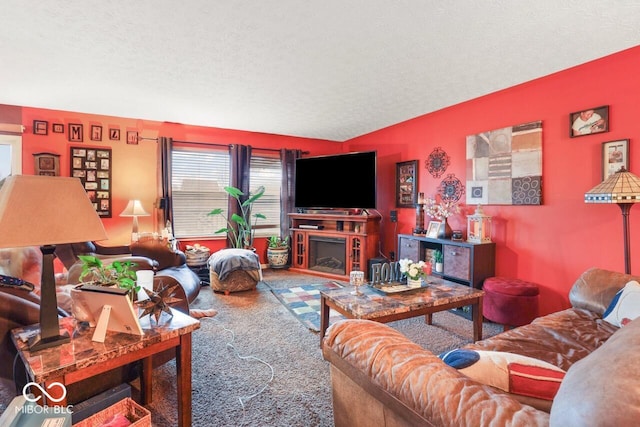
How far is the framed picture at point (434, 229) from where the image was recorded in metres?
3.57

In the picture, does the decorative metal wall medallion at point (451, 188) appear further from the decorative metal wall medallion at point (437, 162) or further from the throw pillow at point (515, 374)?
the throw pillow at point (515, 374)

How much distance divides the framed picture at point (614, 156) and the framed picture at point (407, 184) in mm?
2021

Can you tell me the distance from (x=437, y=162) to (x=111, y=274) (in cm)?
364

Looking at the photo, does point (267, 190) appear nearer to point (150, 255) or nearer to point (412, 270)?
point (150, 255)

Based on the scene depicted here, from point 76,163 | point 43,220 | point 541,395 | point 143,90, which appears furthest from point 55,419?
point 76,163

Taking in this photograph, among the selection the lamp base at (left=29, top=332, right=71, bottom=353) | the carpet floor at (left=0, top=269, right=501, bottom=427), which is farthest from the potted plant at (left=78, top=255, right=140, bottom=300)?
the carpet floor at (left=0, top=269, right=501, bottom=427)

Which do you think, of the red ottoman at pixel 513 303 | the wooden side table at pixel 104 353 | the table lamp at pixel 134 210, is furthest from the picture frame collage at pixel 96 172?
the red ottoman at pixel 513 303

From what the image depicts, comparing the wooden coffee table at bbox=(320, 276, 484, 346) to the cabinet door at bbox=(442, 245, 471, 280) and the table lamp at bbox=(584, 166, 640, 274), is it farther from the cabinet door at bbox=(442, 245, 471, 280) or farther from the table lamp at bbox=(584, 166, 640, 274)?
the table lamp at bbox=(584, 166, 640, 274)

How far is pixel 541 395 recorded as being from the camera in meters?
0.87

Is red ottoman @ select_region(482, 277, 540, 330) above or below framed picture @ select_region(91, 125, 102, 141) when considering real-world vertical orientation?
below

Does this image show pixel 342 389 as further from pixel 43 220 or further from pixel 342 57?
pixel 342 57

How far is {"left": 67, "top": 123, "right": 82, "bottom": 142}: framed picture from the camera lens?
3986 mm

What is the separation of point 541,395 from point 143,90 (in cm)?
385

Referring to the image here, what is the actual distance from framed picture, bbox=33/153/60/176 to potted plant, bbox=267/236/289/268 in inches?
119
